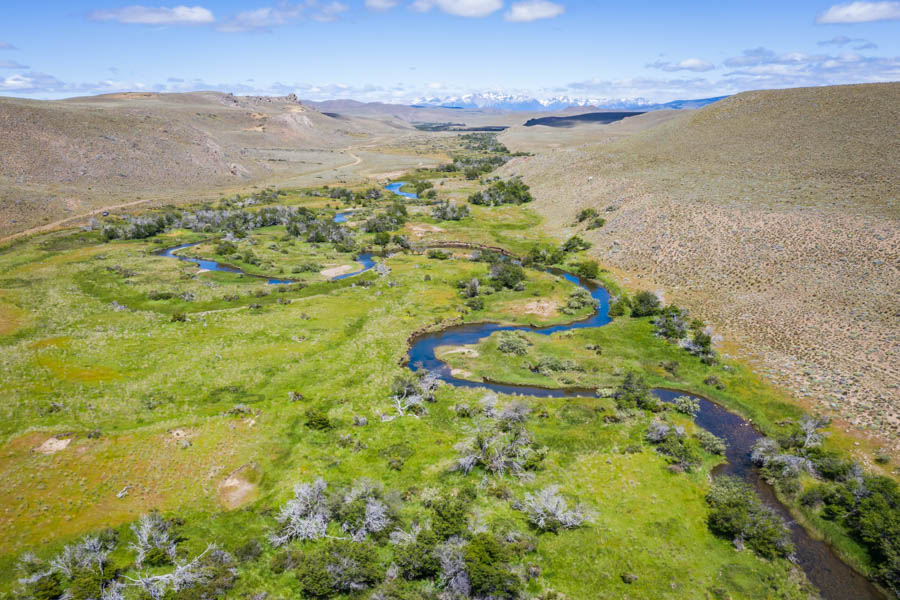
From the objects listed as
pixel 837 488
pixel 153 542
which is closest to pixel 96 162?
pixel 153 542

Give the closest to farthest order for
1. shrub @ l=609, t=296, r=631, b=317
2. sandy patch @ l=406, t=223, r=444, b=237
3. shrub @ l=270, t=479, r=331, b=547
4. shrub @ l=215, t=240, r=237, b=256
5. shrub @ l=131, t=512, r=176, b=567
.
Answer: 1. shrub @ l=131, t=512, r=176, b=567
2. shrub @ l=270, t=479, r=331, b=547
3. shrub @ l=609, t=296, r=631, b=317
4. shrub @ l=215, t=240, r=237, b=256
5. sandy patch @ l=406, t=223, r=444, b=237

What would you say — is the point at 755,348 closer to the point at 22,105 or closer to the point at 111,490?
the point at 111,490

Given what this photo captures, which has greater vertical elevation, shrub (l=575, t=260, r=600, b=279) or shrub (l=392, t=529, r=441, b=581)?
shrub (l=575, t=260, r=600, b=279)

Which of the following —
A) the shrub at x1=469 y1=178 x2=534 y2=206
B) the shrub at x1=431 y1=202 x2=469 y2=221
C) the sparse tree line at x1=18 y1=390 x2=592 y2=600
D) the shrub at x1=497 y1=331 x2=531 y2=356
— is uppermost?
the shrub at x1=469 y1=178 x2=534 y2=206

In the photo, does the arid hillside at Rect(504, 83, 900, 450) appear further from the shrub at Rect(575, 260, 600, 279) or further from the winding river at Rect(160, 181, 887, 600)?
the winding river at Rect(160, 181, 887, 600)

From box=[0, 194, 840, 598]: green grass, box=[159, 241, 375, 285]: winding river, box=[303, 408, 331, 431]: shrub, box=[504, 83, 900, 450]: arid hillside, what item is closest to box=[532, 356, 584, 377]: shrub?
box=[0, 194, 840, 598]: green grass

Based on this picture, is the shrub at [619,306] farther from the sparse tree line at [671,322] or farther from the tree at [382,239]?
the tree at [382,239]
